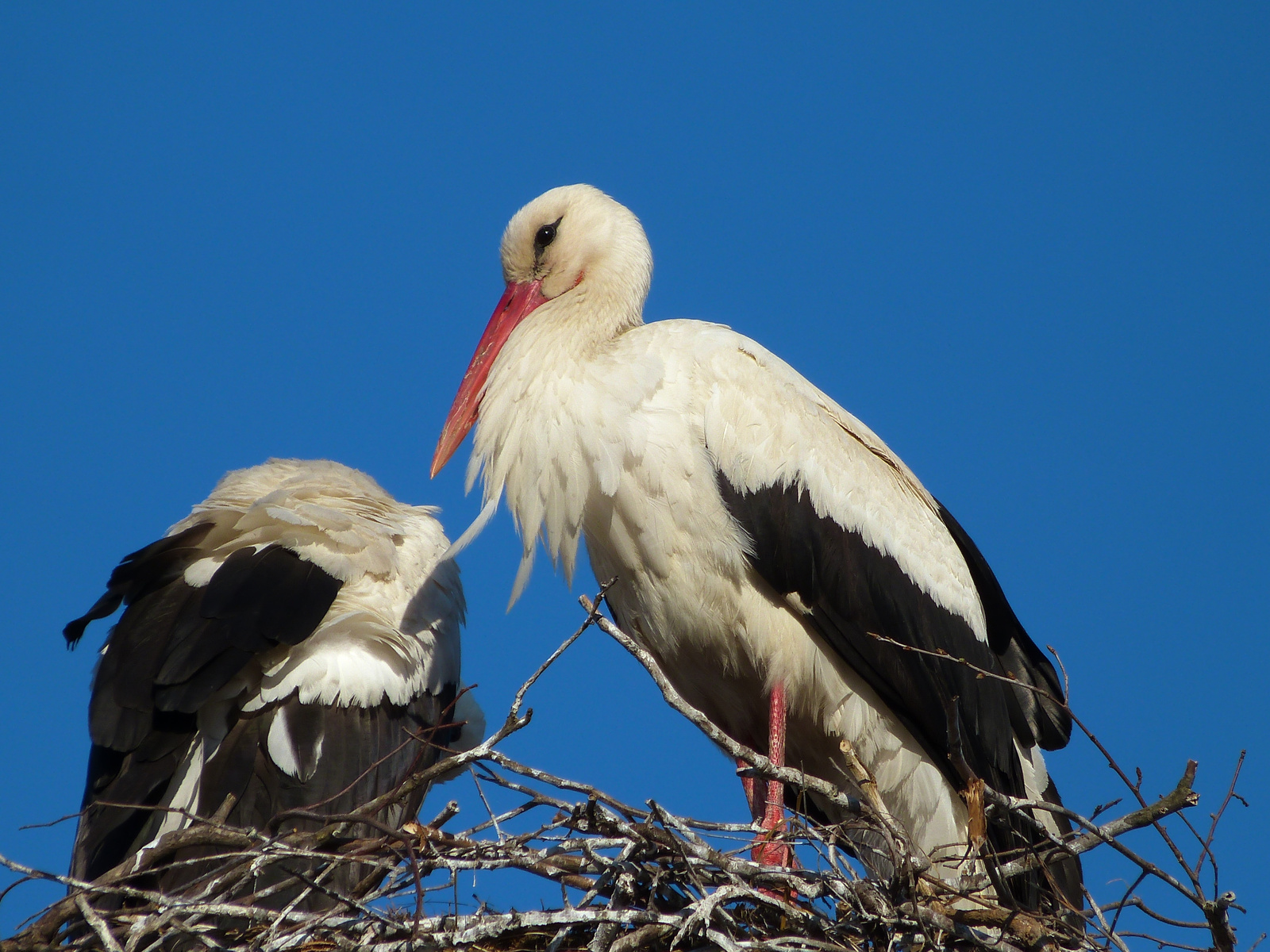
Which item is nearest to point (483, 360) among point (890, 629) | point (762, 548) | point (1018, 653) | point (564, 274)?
point (564, 274)

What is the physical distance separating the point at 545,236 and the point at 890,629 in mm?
1760

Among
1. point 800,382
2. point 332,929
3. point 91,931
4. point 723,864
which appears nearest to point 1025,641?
point 800,382

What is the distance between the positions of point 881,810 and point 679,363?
1.35 m

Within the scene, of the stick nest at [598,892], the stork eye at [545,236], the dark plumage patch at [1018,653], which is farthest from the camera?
the stork eye at [545,236]

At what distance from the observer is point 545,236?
456 centimetres

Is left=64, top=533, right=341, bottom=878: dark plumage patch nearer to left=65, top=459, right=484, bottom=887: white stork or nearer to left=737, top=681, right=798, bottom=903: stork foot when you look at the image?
left=65, top=459, right=484, bottom=887: white stork

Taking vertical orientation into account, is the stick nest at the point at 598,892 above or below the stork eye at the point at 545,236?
below

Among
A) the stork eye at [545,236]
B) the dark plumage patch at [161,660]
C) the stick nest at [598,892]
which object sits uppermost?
the stork eye at [545,236]

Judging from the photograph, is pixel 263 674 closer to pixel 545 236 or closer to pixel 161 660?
pixel 161 660

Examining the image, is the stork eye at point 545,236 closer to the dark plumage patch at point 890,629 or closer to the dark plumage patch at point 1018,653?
the dark plumage patch at point 890,629

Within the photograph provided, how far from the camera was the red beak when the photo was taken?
4324 mm

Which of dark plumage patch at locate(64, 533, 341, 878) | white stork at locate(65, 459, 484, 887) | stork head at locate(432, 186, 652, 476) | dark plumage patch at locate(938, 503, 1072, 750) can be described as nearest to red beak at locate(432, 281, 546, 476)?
stork head at locate(432, 186, 652, 476)

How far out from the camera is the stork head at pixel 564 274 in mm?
4254

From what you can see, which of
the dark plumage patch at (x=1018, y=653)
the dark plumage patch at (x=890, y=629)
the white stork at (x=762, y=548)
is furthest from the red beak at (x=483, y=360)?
the dark plumage patch at (x=1018, y=653)
